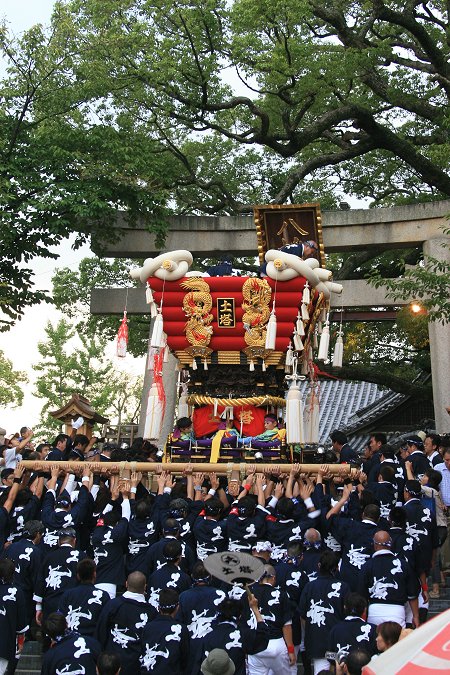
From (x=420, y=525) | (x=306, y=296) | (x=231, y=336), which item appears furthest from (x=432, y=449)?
(x=231, y=336)

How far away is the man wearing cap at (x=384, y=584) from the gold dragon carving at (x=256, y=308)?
455 centimetres

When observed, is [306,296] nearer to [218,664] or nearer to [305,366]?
[305,366]

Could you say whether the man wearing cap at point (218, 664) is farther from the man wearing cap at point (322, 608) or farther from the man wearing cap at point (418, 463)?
the man wearing cap at point (418, 463)

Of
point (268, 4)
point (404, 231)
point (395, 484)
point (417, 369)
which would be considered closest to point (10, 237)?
point (268, 4)

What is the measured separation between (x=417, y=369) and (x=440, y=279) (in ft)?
31.2

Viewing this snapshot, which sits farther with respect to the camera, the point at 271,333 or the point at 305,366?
the point at 305,366

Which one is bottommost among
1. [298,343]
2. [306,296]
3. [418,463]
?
[418,463]

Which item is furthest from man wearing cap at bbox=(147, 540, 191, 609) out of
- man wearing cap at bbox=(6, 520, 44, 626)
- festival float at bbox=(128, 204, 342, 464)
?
festival float at bbox=(128, 204, 342, 464)

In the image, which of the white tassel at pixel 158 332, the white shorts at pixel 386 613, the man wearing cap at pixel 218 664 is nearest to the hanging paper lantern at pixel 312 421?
the white tassel at pixel 158 332

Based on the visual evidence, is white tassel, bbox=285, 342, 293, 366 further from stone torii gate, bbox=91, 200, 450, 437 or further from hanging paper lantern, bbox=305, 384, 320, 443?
stone torii gate, bbox=91, 200, 450, 437

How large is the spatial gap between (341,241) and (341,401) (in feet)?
22.7

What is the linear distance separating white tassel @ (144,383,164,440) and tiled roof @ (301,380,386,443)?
1009 cm

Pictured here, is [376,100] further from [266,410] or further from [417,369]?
[266,410]

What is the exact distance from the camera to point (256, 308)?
1102 centimetres
